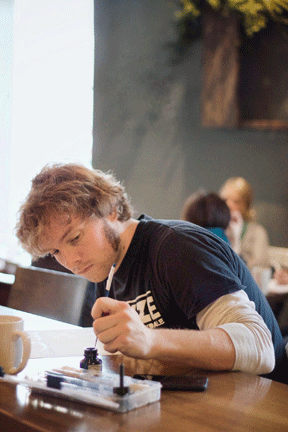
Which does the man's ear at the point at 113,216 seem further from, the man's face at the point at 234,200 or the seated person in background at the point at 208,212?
the man's face at the point at 234,200

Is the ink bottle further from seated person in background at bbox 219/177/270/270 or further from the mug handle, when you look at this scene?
seated person in background at bbox 219/177/270/270

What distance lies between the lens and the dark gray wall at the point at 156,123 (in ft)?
15.1

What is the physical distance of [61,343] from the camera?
4.66ft

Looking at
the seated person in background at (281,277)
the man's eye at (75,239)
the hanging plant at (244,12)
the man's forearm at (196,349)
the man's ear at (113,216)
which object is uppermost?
the hanging plant at (244,12)

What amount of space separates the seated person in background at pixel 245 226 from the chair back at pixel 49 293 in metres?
2.21

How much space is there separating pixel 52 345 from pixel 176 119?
12.4 feet

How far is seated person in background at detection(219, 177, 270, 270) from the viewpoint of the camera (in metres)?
4.06

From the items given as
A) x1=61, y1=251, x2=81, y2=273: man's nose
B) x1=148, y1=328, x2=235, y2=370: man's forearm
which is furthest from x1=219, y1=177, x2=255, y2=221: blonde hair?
x1=148, y1=328, x2=235, y2=370: man's forearm

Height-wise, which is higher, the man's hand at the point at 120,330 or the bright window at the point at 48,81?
the bright window at the point at 48,81

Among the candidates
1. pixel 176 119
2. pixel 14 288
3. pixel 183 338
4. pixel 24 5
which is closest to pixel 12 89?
pixel 24 5

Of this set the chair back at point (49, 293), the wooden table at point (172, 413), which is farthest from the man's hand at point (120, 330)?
the chair back at point (49, 293)

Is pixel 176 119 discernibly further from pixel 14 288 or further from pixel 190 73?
pixel 14 288

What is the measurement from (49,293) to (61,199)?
70 cm

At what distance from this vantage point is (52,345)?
1397 mm
